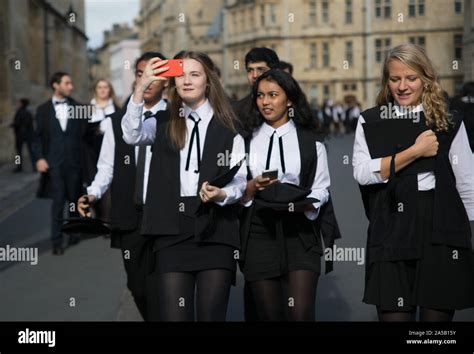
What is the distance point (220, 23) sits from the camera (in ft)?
294

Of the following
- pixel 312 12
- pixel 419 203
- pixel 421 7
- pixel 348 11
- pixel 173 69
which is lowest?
pixel 419 203

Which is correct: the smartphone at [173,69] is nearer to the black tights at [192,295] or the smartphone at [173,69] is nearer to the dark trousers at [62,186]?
the black tights at [192,295]

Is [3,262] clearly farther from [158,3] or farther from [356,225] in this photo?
[158,3]

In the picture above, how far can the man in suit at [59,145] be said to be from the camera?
10.0 meters

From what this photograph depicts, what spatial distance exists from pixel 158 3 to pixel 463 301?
344 feet

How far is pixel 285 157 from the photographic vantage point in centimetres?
500

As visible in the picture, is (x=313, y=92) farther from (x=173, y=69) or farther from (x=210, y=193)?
(x=210, y=193)

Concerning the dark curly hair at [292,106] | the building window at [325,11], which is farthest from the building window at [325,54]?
the dark curly hair at [292,106]

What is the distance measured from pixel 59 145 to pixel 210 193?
5978 millimetres

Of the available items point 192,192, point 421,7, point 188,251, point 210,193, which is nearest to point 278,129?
point 192,192

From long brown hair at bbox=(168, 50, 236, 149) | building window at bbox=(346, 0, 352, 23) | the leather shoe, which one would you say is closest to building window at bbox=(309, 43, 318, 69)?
building window at bbox=(346, 0, 352, 23)

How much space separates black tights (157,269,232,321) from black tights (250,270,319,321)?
32 cm

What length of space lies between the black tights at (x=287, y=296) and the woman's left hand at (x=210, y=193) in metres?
0.61

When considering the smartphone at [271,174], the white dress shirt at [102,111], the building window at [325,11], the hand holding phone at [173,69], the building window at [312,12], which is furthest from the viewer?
the building window at [312,12]
